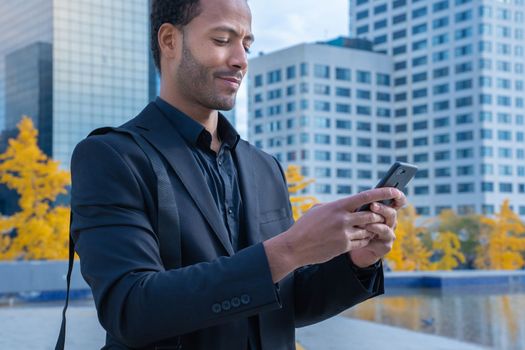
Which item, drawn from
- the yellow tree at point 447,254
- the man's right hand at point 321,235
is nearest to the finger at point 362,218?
the man's right hand at point 321,235

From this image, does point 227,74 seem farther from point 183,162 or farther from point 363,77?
point 363,77

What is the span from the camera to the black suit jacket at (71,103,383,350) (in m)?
1.31

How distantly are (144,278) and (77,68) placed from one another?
235 feet

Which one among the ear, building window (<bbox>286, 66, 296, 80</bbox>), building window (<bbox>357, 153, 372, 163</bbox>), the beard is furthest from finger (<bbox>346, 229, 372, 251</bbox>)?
Result: building window (<bbox>357, 153, 372, 163</bbox>)

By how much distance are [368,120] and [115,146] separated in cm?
8462

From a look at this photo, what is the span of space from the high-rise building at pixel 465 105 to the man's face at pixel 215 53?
7471cm

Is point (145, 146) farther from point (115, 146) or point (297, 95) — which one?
point (297, 95)

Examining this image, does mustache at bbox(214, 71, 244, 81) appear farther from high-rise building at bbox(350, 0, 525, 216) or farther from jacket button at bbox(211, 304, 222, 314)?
high-rise building at bbox(350, 0, 525, 216)

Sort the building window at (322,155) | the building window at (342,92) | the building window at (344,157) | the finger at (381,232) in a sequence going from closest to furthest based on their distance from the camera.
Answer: the finger at (381,232) < the building window at (322,155) < the building window at (344,157) < the building window at (342,92)

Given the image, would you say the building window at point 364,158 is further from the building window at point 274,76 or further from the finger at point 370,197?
the finger at point 370,197

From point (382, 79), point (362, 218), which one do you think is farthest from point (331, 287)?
point (382, 79)

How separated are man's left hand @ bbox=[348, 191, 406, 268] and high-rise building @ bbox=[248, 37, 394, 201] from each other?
74.5 meters

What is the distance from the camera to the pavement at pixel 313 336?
895 centimetres

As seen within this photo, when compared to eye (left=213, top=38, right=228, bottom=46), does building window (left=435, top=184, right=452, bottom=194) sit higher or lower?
lower
